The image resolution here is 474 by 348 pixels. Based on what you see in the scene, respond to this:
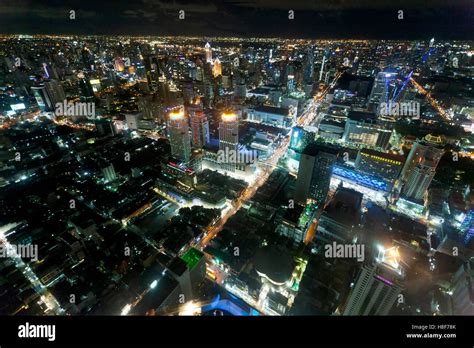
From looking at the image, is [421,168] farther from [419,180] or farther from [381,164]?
[381,164]

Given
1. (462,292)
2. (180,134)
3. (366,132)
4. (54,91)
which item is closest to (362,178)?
(366,132)

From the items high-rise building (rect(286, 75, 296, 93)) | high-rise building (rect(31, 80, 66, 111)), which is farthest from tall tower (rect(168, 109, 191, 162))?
high-rise building (rect(286, 75, 296, 93))

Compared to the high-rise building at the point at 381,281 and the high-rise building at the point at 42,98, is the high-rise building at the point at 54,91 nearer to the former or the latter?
the high-rise building at the point at 42,98

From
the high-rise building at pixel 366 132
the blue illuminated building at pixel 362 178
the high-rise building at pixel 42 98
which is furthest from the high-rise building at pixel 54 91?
the high-rise building at pixel 366 132
